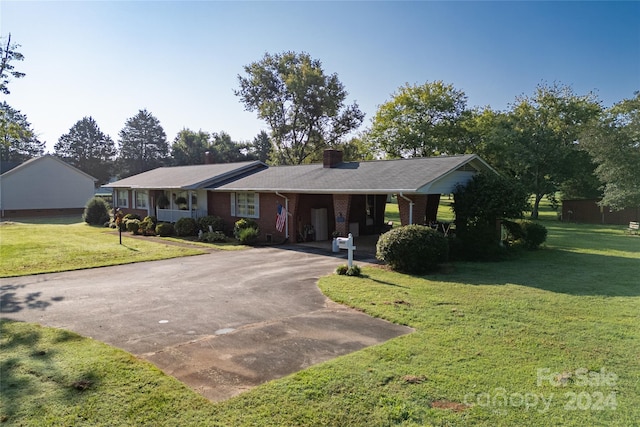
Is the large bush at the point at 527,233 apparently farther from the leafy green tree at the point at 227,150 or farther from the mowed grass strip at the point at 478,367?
the leafy green tree at the point at 227,150

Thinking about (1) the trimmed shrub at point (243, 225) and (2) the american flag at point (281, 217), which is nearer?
(2) the american flag at point (281, 217)

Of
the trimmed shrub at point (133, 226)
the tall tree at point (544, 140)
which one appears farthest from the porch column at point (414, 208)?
the tall tree at point (544, 140)

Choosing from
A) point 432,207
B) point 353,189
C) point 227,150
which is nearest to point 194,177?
point 353,189

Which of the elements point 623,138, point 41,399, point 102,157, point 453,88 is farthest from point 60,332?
point 102,157

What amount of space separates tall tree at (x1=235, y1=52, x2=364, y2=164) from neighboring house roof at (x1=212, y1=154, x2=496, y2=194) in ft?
90.2

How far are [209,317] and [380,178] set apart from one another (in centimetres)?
1084

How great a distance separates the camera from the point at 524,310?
28.5ft

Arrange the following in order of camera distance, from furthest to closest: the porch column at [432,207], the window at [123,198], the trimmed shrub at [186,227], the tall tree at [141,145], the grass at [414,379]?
the tall tree at [141,145], the window at [123,198], the trimmed shrub at [186,227], the porch column at [432,207], the grass at [414,379]

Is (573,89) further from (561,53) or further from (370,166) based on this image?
(561,53)

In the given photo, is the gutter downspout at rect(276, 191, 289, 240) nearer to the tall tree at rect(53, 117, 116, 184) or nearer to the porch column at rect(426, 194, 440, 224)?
the porch column at rect(426, 194, 440, 224)

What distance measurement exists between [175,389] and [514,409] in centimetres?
403

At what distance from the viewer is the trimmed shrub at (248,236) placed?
65.6ft

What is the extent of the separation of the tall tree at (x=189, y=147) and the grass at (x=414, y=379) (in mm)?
62110

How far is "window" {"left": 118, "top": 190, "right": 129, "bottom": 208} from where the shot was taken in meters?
32.5
